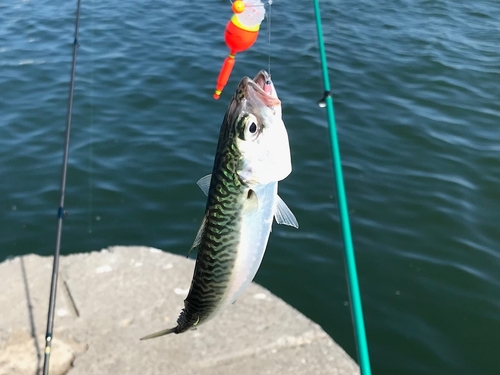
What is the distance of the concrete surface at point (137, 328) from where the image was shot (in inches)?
144

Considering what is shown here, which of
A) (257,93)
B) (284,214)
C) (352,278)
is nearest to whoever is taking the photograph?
(257,93)

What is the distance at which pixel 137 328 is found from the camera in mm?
3936

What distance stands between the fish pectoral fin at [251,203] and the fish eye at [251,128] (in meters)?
0.18

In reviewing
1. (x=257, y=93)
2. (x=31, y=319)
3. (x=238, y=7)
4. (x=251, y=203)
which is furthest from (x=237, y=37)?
(x=31, y=319)

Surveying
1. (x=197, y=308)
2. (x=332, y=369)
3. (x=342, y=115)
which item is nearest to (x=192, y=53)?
(x=342, y=115)

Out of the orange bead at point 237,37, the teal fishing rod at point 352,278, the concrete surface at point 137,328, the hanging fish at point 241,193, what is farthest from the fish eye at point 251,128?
the concrete surface at point 137,328

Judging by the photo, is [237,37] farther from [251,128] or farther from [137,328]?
[137,328]

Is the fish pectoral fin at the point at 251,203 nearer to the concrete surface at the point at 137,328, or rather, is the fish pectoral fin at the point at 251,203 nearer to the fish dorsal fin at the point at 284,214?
the fish dorsal fin at the point at 284,214

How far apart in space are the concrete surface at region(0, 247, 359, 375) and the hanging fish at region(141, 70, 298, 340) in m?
1.75

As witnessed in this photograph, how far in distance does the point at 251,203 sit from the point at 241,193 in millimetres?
49

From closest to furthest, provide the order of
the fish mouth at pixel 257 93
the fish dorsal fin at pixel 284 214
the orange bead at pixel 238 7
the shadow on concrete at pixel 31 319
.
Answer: the fish mouth at pixel 257 93, the fish dorsal fin at pixel 284 214, the orange bead at pixel 238 7, the shadow on concrete at pixel 31 319

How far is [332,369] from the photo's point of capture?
369 cm

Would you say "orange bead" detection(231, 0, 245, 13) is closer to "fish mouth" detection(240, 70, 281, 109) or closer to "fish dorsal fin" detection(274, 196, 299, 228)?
"fish mouth" detection(240, 70, 281, 109)

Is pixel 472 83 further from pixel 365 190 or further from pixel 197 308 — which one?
pixel 197 308
